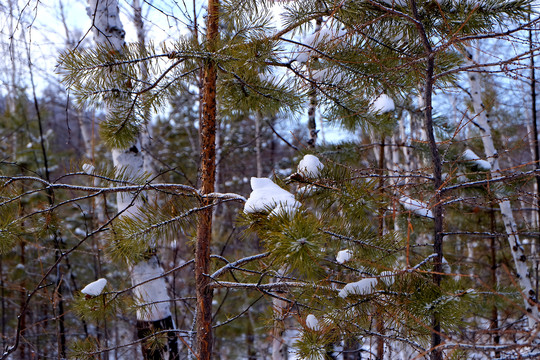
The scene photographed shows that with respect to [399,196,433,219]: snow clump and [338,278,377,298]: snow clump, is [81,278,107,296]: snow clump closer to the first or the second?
[338,278,377,298]: snow clump

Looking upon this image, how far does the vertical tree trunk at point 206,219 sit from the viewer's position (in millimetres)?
2074

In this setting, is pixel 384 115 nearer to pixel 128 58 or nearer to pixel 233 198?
pixel 233 198

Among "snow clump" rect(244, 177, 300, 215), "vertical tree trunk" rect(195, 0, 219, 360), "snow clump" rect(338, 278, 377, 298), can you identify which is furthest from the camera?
"vertical tree trunk" rect(195, 0, 219, 360)

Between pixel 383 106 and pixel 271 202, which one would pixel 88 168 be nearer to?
pixel 271 202

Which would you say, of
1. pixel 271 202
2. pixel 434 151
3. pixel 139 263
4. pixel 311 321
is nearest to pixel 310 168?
pixel 271 202

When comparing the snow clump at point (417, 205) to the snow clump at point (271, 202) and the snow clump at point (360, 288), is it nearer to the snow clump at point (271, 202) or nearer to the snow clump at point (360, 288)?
the snow clump at point (360, 288)

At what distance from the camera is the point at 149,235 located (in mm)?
1933

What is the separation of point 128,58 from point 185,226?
95 centimetres

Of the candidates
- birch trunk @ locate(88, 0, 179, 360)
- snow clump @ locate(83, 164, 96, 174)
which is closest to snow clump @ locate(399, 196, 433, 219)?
snow clump @ locate(83, 164, 96, 174)

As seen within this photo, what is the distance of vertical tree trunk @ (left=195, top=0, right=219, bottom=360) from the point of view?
2.07 m

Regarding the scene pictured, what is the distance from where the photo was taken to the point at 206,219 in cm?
213

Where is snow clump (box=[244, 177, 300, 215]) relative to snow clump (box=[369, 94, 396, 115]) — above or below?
below

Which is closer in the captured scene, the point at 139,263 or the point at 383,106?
the point at 383,106

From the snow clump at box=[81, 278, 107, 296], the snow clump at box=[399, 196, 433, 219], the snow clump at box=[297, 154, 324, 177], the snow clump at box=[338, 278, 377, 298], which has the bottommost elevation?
the snow clump at box=[338, 278, 377, 298]
